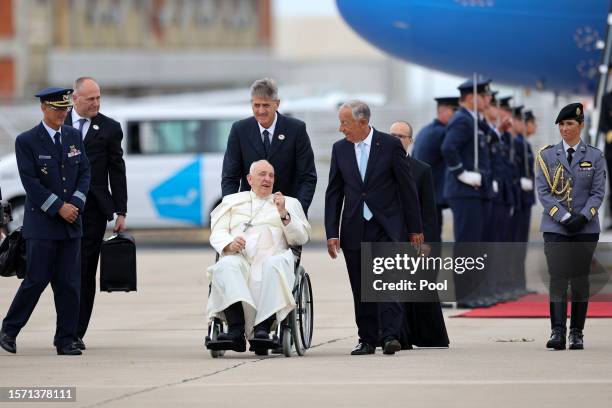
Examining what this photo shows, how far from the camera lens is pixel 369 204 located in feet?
37.8

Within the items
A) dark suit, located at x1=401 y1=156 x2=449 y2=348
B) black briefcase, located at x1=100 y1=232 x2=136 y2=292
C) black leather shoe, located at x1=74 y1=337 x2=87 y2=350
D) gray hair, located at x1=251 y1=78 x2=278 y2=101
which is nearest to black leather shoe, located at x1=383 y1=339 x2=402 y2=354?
dark suit, located at x1=401 y1=156 x2=449 y2=348

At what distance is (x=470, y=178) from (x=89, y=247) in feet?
15.0

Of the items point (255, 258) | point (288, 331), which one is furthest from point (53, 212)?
point (288, 331)

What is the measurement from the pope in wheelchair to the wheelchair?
0.01 metres

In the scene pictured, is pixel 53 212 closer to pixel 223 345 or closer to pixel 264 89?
pixel 223 345

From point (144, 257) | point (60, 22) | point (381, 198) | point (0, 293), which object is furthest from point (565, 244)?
point (60, 22)

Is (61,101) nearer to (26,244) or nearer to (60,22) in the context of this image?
(26,244)

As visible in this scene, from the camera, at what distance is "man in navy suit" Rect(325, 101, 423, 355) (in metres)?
11.5

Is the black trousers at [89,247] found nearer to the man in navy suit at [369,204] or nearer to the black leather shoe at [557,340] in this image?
the man in navy suit at [369,204]

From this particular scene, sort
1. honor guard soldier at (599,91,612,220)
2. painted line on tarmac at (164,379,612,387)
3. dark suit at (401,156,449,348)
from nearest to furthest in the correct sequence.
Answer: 1. painted line on tarmac at (164,379,612,387)
2. dark suit at (401,156,449,348)
3. honor guard soldier at (599,91,612,220)

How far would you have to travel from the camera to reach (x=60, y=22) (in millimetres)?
63531

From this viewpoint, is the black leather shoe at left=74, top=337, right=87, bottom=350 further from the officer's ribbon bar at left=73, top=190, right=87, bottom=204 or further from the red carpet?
the red carpet

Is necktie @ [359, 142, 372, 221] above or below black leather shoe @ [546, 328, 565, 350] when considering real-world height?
above

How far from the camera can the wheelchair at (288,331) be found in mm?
11133
